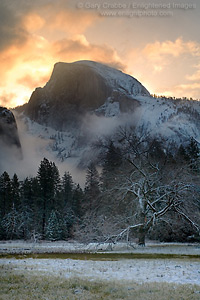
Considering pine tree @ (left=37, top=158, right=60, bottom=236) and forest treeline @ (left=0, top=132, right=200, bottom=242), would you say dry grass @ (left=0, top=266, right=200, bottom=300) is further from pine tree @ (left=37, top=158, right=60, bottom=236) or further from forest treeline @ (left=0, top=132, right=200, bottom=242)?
pine tree @ (left=37, top=158, right=60, bottom=236)

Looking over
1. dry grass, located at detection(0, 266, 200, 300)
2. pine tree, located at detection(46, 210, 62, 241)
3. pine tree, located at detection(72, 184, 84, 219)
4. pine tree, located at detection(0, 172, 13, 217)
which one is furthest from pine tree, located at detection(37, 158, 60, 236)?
dry grass, located at detection(0, 266, 200, 300)

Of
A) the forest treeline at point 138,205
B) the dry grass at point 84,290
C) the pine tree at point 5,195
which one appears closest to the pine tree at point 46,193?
the forest treeline at point 138,205

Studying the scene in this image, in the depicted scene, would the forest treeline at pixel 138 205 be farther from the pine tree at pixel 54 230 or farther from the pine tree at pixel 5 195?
the pine tree at pixel 5 195

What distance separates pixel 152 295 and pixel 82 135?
618ft

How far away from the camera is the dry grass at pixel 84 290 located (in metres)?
8.09

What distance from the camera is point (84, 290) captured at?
29.3ft

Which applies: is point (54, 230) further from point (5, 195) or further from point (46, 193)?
point (5, 195)

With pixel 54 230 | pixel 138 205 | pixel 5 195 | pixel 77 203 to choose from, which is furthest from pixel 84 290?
pixel 5 195

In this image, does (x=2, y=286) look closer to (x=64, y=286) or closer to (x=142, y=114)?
(x=64, y=286)

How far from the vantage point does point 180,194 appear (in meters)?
26.8

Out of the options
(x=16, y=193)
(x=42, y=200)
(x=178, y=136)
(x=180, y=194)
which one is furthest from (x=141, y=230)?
(x=178, y=136)

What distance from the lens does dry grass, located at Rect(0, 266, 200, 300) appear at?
8086mm

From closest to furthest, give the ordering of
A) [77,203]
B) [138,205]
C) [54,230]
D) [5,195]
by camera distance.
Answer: [138,205] → [54,230] → [5,195] → [77,203]

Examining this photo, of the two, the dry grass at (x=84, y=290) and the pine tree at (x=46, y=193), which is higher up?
the pine tree at (x=46, y=193)
